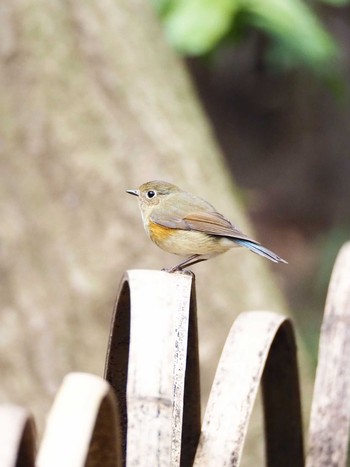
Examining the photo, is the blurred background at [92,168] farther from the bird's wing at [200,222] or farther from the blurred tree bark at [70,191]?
the bird's wing at [200,222]

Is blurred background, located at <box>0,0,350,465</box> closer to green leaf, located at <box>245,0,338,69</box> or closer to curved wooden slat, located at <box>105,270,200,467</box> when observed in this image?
green leaf, located at <box>245,0,338,69</box>

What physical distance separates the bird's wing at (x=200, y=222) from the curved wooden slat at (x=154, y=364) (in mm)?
1497

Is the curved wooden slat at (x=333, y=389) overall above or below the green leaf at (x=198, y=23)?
below

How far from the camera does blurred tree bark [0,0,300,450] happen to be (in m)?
4.66

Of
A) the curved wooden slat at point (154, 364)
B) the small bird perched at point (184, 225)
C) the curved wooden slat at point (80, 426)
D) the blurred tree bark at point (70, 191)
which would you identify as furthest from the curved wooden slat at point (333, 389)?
the blurred tree bark at point (70, 191)

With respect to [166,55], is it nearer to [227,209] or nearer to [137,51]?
[137,51]

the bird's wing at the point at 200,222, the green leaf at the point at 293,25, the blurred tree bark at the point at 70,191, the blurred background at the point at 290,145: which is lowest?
the bird's wing at the point at 200,222

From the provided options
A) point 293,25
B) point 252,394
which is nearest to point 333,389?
point 252,394

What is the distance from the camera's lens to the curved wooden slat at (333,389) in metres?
1.75

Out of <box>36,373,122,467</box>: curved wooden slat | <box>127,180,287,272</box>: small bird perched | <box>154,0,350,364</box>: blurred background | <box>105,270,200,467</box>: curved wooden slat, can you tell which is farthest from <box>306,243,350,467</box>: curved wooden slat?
<box>154,0,350,364</box>: blurred background

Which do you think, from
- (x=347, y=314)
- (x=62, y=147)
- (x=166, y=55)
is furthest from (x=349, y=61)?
(x=347, y=314)

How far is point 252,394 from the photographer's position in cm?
169

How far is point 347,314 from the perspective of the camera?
189cm

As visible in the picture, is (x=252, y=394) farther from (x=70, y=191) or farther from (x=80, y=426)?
(x=70, y=191)
